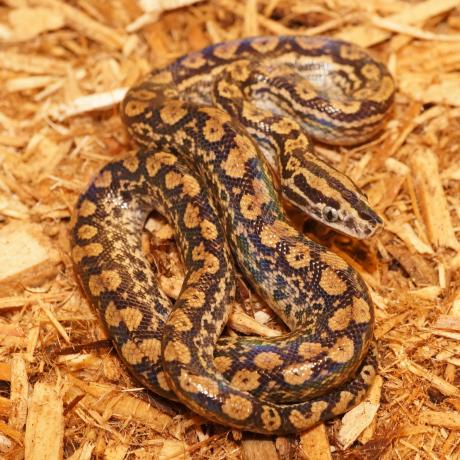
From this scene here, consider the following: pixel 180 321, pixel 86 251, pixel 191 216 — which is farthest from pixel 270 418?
pixel 86 251

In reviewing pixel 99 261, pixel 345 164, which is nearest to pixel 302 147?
Result: pixel 345 164

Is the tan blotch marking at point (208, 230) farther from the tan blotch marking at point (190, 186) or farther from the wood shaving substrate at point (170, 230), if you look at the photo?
the wood shaving substrate at point (170, 230)

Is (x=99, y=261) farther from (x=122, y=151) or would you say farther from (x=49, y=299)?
(x=122, y=151)

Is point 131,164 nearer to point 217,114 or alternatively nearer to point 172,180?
point 172,180

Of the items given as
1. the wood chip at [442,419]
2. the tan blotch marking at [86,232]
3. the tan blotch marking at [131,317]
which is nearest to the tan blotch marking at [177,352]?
the tan blotch marking at [131,317]

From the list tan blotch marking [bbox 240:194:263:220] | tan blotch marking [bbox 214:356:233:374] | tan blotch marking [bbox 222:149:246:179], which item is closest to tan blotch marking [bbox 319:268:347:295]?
tan blotch marking [bbox 240:194:263:220]

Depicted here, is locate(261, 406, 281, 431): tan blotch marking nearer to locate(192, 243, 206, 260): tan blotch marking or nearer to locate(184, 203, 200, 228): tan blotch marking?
locate(192, 243, 206, 260): tan blotch marking
